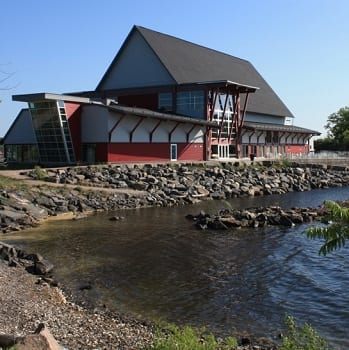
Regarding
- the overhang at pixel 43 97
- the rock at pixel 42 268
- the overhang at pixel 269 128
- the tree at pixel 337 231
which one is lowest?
the rock at pixel 42 268

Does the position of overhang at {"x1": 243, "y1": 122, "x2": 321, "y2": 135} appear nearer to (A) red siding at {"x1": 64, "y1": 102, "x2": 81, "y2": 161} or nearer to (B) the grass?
(A) red siding at {"x1": 64, "y1": 102, "x2": 81, "y2": 161}

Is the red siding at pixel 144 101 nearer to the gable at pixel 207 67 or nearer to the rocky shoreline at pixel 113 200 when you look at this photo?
the gable at pixel 207 67

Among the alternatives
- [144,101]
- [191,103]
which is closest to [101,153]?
[191,103]

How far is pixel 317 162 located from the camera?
6581cm

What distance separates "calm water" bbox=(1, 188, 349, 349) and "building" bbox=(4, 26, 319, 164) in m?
19.6

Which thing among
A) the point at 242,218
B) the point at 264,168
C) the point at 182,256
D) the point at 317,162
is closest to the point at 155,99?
the point at 264,168

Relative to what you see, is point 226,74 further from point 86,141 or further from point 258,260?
point 258,260

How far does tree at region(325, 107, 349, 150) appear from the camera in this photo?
305 ft

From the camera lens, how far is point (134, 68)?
Answer: 64.8 metres

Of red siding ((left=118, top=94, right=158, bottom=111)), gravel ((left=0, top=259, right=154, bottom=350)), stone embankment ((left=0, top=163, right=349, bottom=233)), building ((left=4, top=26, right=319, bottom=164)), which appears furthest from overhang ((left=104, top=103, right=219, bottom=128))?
gravel ((left=0, top=259, right=154, bottom=350))

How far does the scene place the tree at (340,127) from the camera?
93.0m

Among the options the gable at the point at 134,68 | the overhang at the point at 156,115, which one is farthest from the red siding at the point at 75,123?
the gable at the point at 134,68

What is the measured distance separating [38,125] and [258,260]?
32963 mm

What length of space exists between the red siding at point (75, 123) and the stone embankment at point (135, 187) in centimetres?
583
